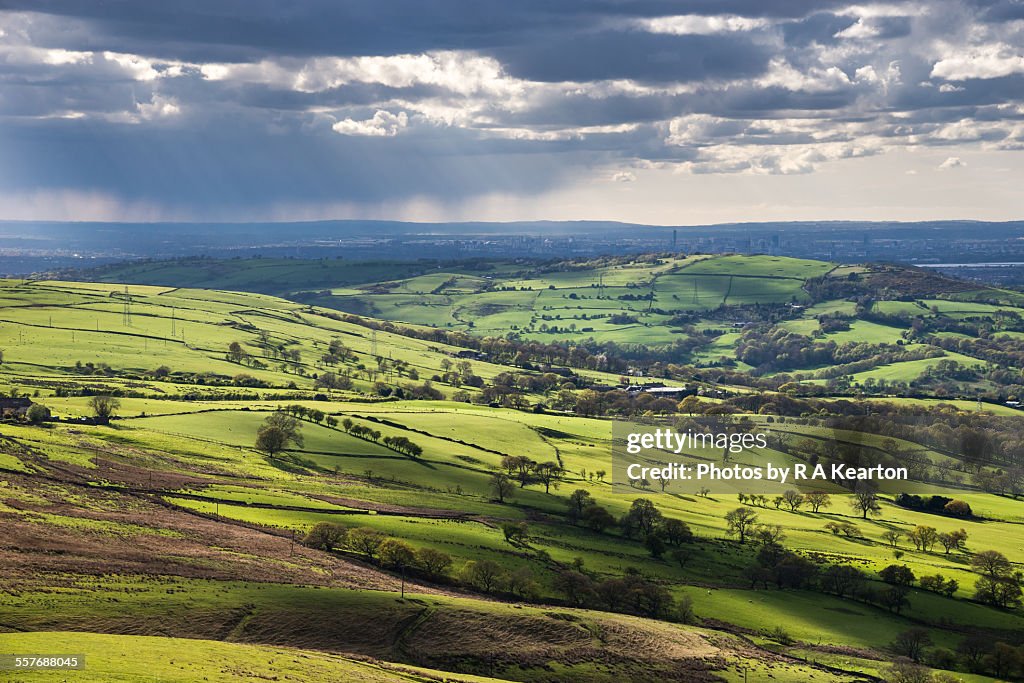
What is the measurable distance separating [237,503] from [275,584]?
77.8 ft

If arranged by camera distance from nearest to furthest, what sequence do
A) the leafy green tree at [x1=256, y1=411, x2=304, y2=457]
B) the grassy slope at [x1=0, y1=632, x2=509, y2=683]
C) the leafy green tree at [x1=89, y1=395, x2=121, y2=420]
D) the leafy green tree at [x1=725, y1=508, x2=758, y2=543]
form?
1. the grassy slope at [x1=0, y1=632, x2=509, y2=683]
2. the leafy green tree at [x1=725, y1=508, x2=758, y2=543]
3. the leafy green tree at [x1=256, y1=411, x2=304, y2=457]
4. the leafy green tree at [x1=89, y1=395, x2=121, y2=420]

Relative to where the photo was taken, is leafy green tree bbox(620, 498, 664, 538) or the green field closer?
the green field

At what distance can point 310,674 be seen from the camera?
64938 millimetres

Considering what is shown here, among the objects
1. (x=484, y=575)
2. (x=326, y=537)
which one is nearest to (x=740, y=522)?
(x=484, y=575)

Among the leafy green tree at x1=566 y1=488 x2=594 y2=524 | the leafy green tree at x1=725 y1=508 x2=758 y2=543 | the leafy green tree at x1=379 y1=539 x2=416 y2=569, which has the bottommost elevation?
the leafy green tree at x1=725 y1=508 x2=758 y2=543

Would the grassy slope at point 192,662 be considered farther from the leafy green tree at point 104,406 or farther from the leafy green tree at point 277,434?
the leafy green tree at point 104,406

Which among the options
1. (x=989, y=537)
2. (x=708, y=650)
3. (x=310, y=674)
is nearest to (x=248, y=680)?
(x=310, y=674)

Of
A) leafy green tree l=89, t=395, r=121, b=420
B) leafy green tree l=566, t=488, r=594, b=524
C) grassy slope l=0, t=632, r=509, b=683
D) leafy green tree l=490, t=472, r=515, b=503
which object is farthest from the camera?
leafy green tree l=89, t=395, r=121, b=420

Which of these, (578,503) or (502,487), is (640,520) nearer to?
(578,503)

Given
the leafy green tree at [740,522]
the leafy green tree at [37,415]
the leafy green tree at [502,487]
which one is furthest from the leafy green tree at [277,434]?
the leafy green tree at [740,522]

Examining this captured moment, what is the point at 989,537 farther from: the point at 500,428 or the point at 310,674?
the point at 310,674

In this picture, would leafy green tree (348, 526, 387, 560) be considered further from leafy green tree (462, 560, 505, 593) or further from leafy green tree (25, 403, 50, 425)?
leafy green tree (25, 403, 50, 425)

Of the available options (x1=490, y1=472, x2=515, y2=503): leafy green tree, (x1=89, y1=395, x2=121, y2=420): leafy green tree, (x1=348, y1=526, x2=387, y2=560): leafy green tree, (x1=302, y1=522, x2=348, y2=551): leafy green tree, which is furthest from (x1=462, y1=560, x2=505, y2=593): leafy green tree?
(x1=89, y1=395, x2=121, y2=420): leafy green tree

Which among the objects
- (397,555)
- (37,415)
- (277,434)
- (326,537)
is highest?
(37,415)
